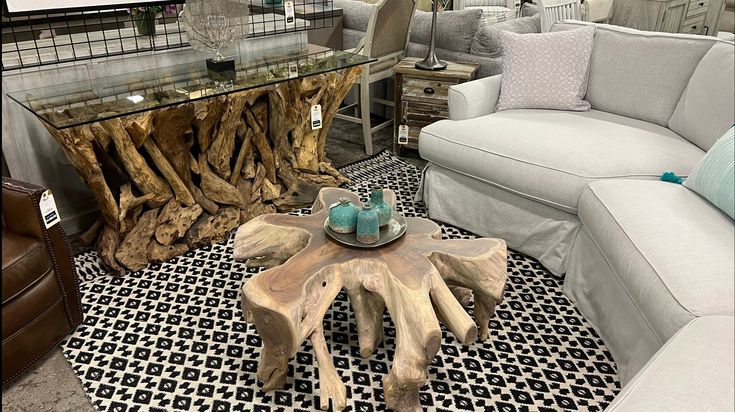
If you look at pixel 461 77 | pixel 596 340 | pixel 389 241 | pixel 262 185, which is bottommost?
pixel 596 340

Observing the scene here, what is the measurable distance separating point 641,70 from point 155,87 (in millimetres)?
2091

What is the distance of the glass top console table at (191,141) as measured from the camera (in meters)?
2.12

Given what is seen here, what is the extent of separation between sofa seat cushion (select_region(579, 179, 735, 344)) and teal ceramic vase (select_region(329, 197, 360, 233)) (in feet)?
2.78

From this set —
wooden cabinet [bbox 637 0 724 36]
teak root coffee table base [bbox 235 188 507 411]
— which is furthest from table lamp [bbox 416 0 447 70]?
wooden cabinet [bbox 637 0 724 36]

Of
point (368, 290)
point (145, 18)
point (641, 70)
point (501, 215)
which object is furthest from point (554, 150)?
point (145, 18)

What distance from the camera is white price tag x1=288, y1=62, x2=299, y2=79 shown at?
2.49m

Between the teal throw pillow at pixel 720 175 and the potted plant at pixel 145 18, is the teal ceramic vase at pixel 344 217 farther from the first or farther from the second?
the potted plant at pixel 145 18

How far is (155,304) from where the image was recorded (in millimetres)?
2125

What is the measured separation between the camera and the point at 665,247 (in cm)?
149

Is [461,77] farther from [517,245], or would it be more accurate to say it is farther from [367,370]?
[367,370]

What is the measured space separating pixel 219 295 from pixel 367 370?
731 millimetres

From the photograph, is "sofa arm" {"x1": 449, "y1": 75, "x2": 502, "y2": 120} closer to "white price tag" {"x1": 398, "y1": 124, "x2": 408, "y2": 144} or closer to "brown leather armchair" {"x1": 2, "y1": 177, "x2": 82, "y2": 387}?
"white price tag" {"x1": 398, "y1": 124, "x2": 408, "y2": 144}

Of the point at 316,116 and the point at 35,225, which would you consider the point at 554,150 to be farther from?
the point at 35,225

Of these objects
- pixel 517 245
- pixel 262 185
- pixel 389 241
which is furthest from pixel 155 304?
pixel 517 245
